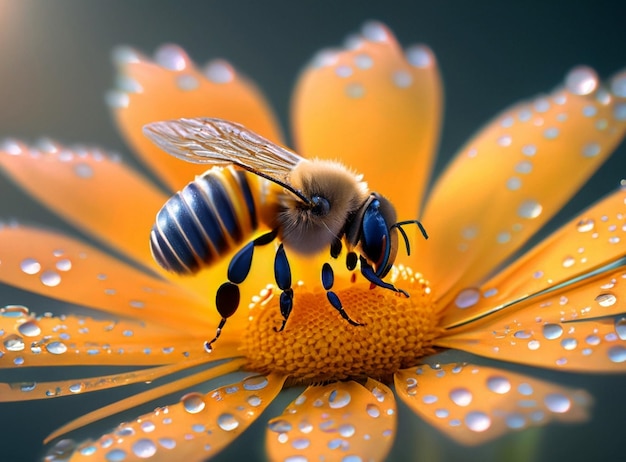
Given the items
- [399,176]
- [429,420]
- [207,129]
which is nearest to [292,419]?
[429,420]

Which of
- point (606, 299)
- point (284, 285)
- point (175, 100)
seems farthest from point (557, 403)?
point (175, 100)

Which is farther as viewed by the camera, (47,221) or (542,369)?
(47,221)

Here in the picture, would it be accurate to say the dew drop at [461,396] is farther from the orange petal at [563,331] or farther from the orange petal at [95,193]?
the orange petal at [95,193]

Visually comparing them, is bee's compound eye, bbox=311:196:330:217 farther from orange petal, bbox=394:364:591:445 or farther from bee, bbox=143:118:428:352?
orange petal, bbox=394:364:591:445

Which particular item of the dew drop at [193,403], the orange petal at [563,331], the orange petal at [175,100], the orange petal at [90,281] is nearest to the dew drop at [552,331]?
the orange petal at [563,331]

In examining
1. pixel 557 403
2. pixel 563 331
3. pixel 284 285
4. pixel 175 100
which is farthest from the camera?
pixel 175 100

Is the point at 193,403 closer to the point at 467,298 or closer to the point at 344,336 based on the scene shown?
the point at 344,336

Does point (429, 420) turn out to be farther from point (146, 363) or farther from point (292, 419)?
point (146, 363)
